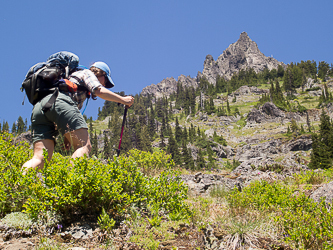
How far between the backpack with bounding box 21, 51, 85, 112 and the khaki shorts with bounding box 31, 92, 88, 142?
0.09 m

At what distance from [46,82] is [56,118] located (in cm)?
56

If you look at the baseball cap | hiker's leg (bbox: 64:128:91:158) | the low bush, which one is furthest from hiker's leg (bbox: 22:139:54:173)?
the low bush

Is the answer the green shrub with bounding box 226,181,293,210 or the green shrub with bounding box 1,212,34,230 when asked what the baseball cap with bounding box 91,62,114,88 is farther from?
the green shrub with bounding box 226,181,293,210

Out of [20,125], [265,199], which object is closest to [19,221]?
[265,199]

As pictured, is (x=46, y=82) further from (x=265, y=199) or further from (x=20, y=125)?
(x=20, y=125)

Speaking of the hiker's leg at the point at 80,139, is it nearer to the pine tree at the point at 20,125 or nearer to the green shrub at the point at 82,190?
the green shrub at the point at 82,190

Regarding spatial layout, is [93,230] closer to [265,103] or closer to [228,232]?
[228,232]

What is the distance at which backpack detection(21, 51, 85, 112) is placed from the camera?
307 centimetres

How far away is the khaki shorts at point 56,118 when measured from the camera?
2986 millimetres

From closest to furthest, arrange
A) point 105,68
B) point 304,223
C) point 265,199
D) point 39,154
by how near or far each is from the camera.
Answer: point 304,223 < point 39,154 < point 265,199 < point 105,68

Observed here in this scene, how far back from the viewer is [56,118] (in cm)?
300

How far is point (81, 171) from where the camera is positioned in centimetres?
Answer: 255

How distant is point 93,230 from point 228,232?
159 centimetres

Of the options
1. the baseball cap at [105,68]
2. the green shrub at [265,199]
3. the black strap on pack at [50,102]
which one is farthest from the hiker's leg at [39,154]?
the green shrub at [265,199]
